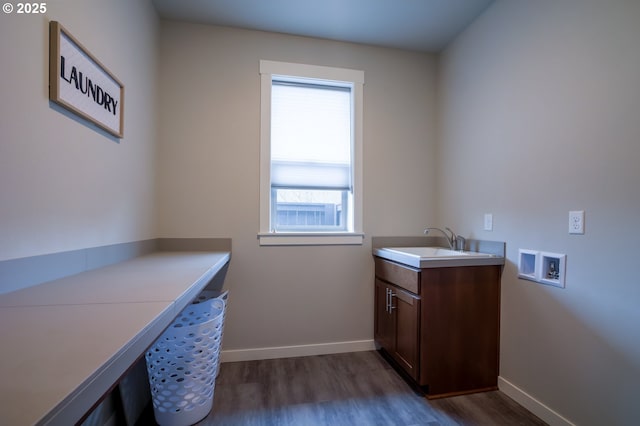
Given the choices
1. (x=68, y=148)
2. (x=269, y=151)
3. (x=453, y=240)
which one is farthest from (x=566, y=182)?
(x=68, y=148)

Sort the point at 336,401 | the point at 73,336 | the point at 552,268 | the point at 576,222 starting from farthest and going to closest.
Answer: the point at 336,401 → the point at 552,268 → the point at 576,222 → the point at 73,336

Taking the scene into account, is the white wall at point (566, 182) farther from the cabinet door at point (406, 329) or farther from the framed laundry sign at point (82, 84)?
the framed laundry sign at point (82, 84)

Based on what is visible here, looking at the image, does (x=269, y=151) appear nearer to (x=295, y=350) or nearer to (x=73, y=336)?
(x=295, y=350)

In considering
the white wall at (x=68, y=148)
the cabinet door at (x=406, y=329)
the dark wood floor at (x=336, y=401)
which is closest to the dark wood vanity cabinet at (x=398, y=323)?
the cabinet door at (x=406, y=329)

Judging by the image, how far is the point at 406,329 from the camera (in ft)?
6.47

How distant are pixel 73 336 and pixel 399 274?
1.85m

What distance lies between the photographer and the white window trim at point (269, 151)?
2.35 metres

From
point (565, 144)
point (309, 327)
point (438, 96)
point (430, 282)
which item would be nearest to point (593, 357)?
point (430, 282)

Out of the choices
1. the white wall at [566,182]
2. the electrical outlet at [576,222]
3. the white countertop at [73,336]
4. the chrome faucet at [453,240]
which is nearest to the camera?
the white countertop at [73,336]

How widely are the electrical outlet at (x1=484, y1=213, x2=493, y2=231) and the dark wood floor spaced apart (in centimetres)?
110

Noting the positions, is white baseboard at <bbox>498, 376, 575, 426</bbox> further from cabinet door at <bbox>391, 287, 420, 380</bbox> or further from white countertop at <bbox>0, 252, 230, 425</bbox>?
white countertop at <bbox>0, 252, 230, 425</bbox>

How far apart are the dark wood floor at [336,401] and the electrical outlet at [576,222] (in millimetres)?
1104

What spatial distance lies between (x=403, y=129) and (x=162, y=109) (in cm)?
205

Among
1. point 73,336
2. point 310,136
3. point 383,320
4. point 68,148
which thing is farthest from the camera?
point 310,136
